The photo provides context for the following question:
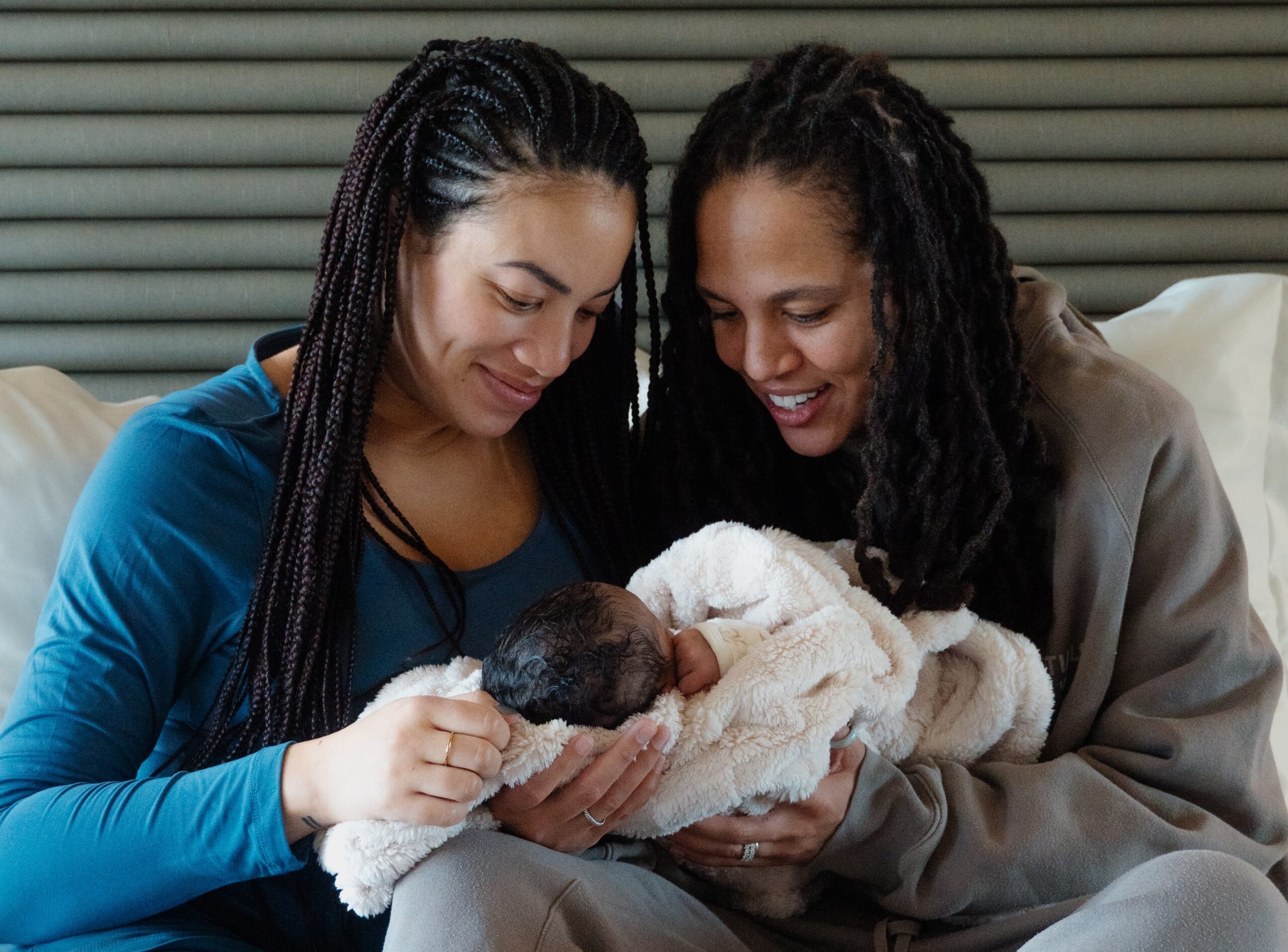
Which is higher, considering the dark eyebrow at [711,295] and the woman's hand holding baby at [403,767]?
the dark eyebrow at [711,295]

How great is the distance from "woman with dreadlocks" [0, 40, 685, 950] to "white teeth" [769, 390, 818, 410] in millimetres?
244

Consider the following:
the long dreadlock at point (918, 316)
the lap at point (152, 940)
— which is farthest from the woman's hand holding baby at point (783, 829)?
the lap at point (152, 940)

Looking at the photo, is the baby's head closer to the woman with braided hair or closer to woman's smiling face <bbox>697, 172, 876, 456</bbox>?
the woman with braided hair

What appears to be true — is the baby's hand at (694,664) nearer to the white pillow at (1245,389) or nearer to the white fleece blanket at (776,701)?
the white fleece blanket at (776,701)

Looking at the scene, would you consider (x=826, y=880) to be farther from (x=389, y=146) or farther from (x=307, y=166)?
(x=307, y=166)

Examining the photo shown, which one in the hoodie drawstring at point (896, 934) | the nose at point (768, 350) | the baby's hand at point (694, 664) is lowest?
the hoodie drawstring at point (896, 934)

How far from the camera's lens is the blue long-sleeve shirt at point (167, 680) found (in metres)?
1.10

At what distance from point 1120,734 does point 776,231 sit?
67 cm

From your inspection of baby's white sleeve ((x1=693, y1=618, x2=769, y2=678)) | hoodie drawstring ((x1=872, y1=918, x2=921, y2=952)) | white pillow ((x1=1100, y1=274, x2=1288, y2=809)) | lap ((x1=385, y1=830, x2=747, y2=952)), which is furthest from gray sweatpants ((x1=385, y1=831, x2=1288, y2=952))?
white pillow ((x1=1100, y1=274, x2=1288, y2=809))

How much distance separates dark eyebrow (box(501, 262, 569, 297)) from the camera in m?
1.26

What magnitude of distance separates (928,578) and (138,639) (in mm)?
840

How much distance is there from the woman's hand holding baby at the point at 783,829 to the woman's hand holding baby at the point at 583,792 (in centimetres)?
12

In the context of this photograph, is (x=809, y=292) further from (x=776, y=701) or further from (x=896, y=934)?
(x=896, y=934)

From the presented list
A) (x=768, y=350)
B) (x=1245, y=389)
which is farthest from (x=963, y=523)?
(x=1245, y=389)
